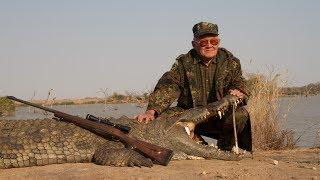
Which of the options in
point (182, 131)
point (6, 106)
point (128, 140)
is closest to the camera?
point (128, 140)

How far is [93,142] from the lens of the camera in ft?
21.4

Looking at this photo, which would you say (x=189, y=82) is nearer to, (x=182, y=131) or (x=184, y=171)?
(x=182, y=131)

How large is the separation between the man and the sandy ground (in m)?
1.16

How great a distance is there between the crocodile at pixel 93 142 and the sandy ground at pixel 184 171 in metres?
0.20

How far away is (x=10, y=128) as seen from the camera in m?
6.66

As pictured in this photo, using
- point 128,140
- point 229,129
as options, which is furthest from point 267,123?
point 128,140

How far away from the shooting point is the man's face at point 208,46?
295 inches

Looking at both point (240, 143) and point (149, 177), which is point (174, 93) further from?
point (149, 177)

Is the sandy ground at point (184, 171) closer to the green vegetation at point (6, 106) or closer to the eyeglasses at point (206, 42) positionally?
the eyeglasses at point (206, 42)

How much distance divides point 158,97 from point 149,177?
2470 mm

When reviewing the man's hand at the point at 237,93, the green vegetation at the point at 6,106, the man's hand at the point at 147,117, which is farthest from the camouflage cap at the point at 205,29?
the green vegetation at the point at 6,106

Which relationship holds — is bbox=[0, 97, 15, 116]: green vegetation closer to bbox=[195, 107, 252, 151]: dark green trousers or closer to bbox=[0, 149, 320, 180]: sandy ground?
bbox=[195, 107, 252, 151]: dark green trousers

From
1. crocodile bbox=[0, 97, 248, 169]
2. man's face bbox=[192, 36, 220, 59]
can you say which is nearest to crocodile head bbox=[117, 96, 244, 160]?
crocodile bbox=[0, 97, 248, 169]

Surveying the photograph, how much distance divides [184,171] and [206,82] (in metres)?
2.31
